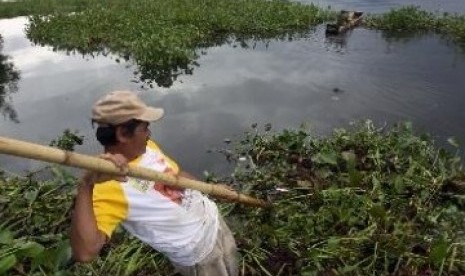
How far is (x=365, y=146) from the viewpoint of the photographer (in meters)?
6.11

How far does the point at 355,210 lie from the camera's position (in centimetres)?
472

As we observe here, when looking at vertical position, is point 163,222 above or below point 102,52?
above

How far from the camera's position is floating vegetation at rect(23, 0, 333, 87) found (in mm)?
11750

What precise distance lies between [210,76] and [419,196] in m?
6.28

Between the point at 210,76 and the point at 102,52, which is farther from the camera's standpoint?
the point at 102,52

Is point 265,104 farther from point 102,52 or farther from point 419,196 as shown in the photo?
point 102,52

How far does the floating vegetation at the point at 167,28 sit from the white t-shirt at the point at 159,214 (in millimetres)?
8355

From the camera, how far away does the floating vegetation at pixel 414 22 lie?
13534 mm

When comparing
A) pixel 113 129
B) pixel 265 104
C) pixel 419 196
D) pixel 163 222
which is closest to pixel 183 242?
pixel 163 222

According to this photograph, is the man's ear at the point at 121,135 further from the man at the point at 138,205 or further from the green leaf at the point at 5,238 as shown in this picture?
the green leaf at the point at 5,238

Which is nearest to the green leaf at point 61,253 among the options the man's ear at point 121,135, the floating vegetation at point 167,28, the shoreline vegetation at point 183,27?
the man's ear at point 121,135

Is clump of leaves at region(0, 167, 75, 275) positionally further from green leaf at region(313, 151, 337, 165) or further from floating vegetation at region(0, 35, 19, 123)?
floating vegetation at region(0, 35, 19, 123)

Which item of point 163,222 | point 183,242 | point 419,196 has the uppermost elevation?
point 163,222

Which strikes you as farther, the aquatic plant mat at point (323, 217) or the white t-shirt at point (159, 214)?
the aquatic plant mat at point (323, 217)
